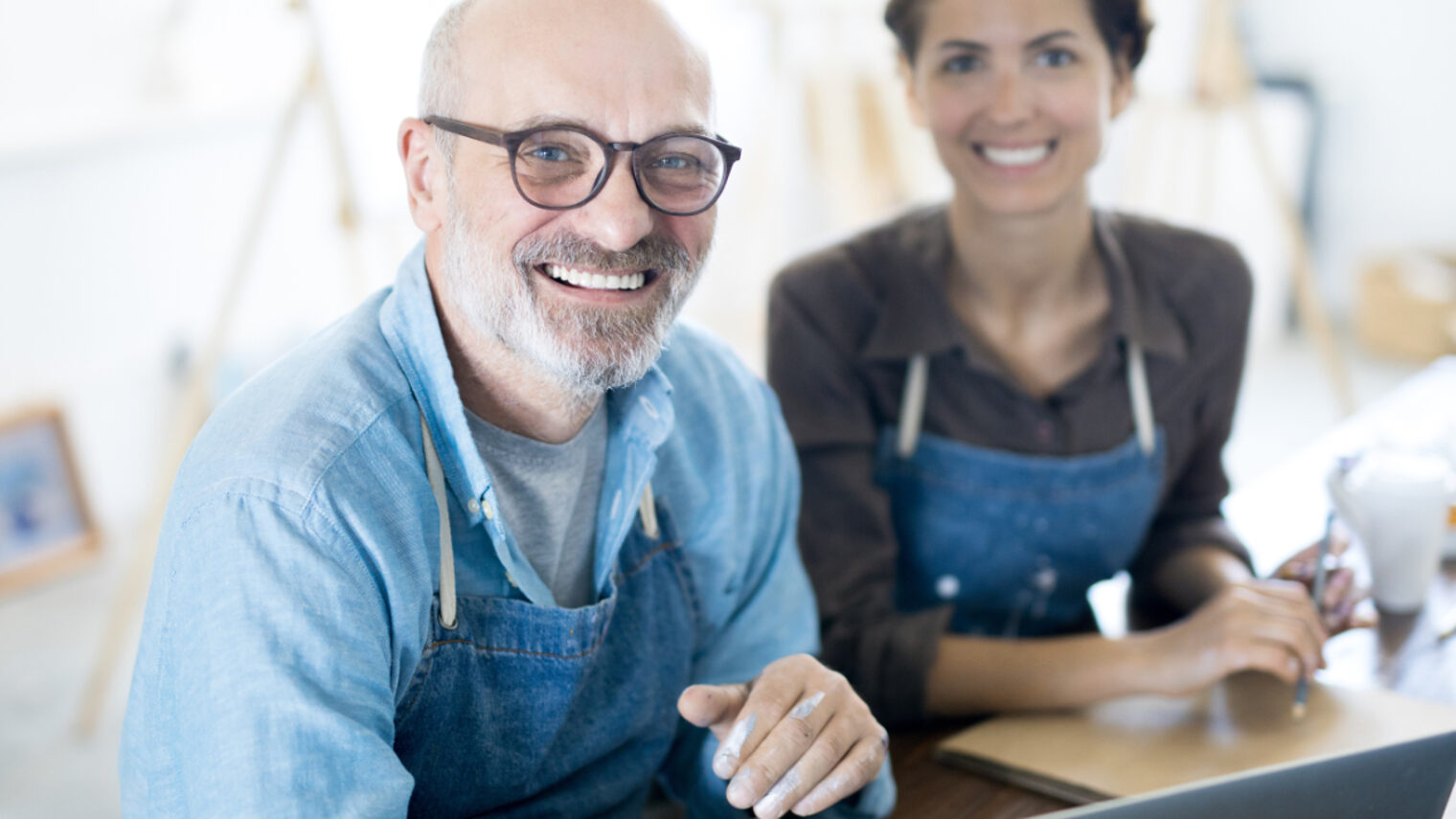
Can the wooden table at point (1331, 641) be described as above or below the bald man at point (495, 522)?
below

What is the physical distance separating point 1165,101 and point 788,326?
126 inches

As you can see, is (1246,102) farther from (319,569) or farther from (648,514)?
(319,569)

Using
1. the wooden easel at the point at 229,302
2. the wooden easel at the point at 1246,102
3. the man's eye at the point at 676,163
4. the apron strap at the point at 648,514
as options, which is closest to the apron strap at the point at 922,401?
the apron strap at the point at 648,514

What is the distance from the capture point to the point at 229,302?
7.54ft

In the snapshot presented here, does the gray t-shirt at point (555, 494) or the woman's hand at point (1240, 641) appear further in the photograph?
the woman's hand at point (1240, 641)

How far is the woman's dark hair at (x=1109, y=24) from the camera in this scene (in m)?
1.44

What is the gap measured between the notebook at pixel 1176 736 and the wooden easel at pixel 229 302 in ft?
→ 4.70

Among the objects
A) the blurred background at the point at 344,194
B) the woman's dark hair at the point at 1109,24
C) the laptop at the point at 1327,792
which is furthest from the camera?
the blurred background at the point at 344,194

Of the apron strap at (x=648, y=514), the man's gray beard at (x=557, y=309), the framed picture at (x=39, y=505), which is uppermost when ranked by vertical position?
the man's gray beard at (x=557, y=309)

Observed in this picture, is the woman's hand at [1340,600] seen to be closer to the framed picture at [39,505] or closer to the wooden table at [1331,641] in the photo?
the wooden table at [1331,641]

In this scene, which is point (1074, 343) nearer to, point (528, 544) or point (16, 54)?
point (528, 544)

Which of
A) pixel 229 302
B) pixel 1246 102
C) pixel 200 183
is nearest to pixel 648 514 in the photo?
pixel 229 302

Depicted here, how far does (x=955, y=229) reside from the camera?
1.56 m

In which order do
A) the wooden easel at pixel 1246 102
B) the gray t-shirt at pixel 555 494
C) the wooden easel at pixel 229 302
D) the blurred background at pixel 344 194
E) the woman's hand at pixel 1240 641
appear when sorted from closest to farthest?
the gray t-shirt at pixel 555 494 → the woman's hand at pixel 1240 641 → the wooden easel at pixel 229 302 → the blurred background at pixel 344 194 → the wooden easel at pixel 1246 102
